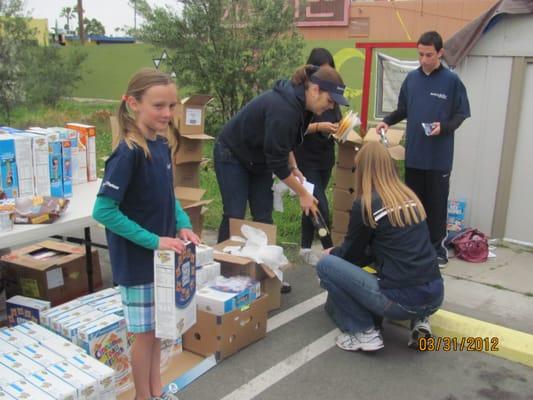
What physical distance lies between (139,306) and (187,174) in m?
3.00

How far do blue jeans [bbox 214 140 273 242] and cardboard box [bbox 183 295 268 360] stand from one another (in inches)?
30.7

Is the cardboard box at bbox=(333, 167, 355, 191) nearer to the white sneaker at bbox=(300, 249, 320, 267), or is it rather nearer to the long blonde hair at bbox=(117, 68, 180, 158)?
the white sneaker at bbox=(300, 249, 320, 267)

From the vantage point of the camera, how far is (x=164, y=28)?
1068 cm

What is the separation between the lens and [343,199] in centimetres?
512

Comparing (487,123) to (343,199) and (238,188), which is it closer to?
(343,199)

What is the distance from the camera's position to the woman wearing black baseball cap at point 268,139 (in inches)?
129

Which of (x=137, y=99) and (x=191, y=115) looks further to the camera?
(x=191, y=115)

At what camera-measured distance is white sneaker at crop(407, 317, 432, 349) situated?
3.41 metres

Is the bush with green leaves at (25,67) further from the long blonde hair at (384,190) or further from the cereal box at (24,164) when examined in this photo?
the long blonde hair at (384,190)

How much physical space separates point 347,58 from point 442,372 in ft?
49.3


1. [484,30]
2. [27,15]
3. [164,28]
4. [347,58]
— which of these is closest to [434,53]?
[484,30]


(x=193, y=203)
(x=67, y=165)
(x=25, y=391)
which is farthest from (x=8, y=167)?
(x=193, y=203)

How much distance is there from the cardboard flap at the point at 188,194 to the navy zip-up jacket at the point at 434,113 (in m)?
1.91

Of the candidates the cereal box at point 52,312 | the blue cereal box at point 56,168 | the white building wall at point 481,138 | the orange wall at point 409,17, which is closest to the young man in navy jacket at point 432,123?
the white building wall at point 481,138
